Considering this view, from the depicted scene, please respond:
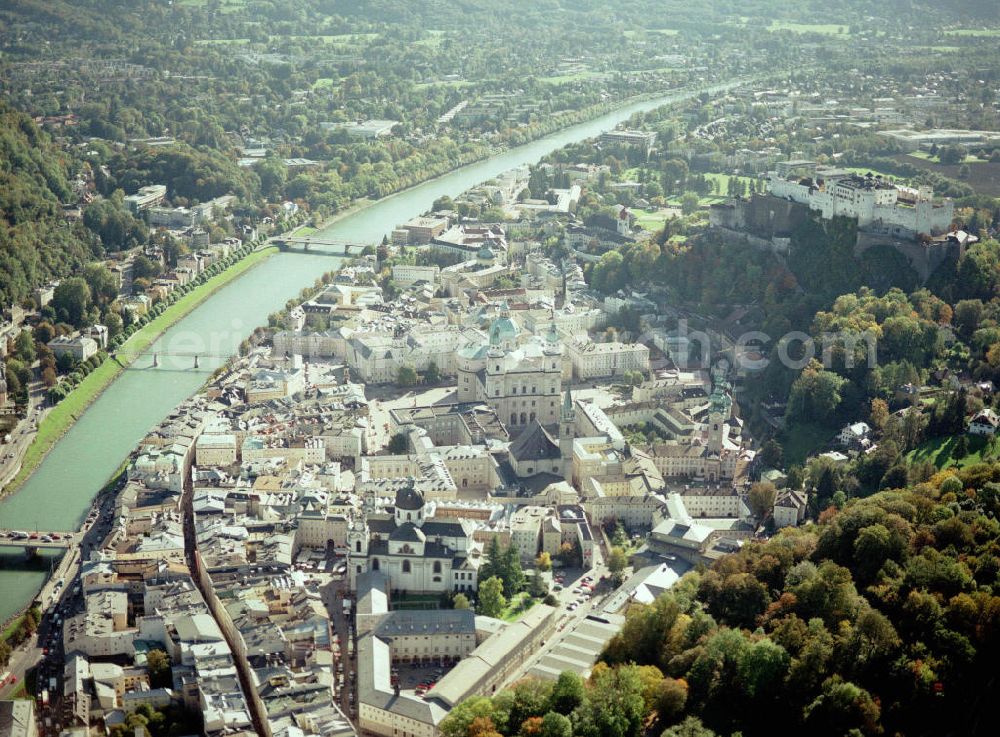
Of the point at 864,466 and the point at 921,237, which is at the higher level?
the point at 921,237

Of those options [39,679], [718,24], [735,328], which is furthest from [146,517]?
[718,24]

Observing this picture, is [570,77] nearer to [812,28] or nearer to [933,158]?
[812,28]

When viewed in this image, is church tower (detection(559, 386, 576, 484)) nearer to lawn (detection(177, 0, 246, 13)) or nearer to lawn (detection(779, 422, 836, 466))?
lawn (detection(779, 422, 836, 466))

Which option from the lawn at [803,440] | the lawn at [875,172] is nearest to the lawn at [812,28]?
the lawn at [875,172]

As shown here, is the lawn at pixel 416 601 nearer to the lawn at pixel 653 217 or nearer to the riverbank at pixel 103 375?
the riverbank at pixel 103 375

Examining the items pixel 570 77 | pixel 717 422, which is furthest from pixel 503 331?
pixel 570 77

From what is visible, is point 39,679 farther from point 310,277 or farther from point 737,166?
point 737,166
